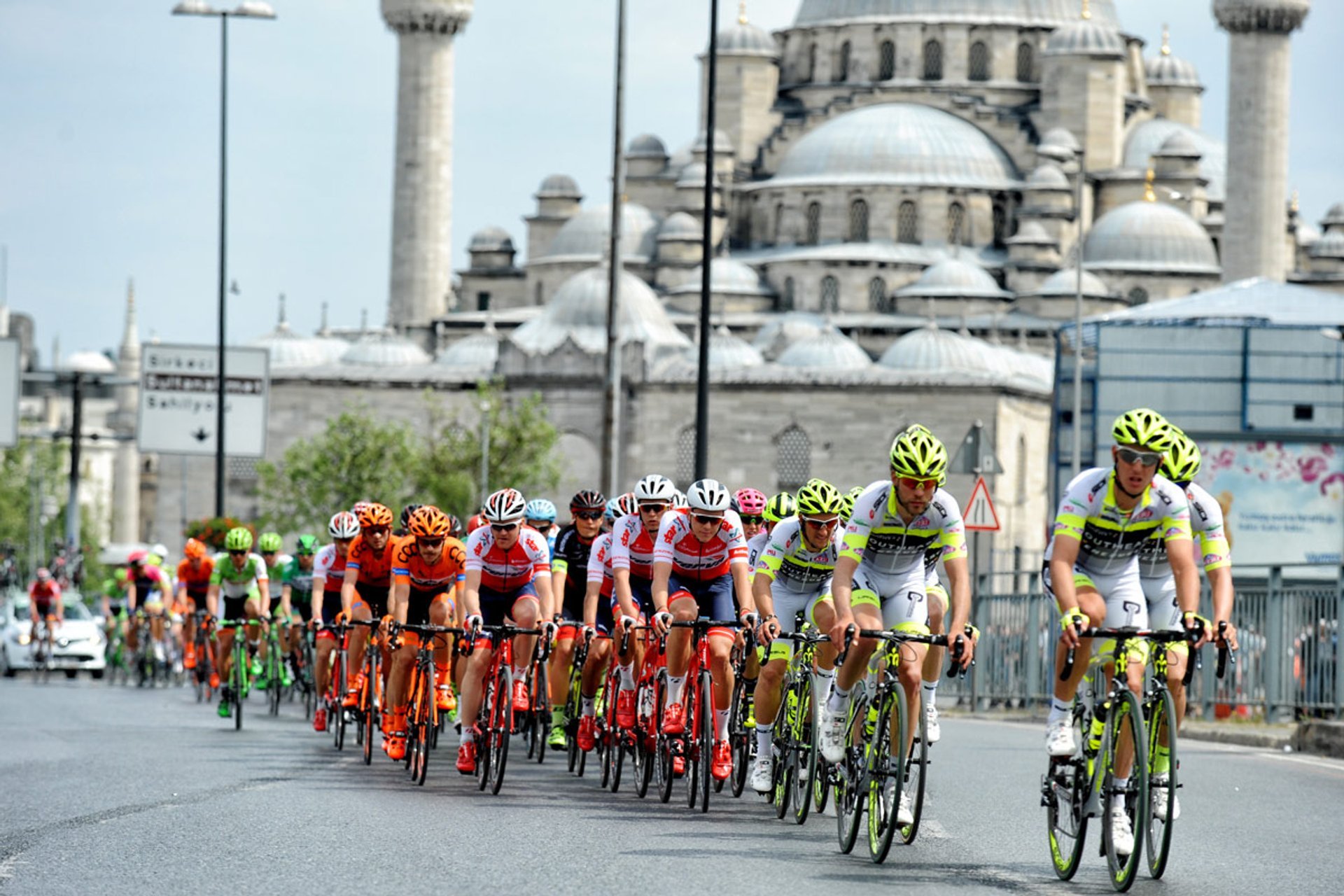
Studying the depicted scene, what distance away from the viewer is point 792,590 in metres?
12.0

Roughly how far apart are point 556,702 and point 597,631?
43 cm

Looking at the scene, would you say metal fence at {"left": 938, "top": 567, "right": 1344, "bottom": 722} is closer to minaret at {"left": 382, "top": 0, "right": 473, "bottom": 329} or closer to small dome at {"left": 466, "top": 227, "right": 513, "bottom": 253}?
minaret at {"left": 382, "top": 0, "right": 473, "bottom": 329}

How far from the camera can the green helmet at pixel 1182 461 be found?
954cm

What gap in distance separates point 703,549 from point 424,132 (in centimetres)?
7870

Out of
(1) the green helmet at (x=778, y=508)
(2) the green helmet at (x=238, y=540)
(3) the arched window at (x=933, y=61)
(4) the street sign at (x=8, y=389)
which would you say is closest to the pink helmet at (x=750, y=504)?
(1) the green helmet at (x=778, y=508)

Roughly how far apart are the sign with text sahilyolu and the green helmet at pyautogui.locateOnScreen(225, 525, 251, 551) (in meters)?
19.8

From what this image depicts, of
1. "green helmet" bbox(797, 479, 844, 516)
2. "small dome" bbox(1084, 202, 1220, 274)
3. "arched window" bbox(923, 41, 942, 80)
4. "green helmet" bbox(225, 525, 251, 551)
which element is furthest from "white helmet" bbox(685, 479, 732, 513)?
"arched window" bbox(923, 41, 942, 80)

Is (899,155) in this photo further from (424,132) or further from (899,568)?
(899,568)

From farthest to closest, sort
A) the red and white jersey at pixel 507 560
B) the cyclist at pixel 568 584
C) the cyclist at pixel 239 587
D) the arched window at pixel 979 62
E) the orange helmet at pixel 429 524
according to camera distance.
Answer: the arched window at pixel 979 62 < the cyclist at pixel 239 587 < the cyclist at pixel 568 584 < the orange helmet at pixel 429 524 < the red and white jersey at pixel 507 560

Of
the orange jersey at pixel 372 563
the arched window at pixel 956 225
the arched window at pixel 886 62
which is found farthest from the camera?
the arched window at pixel 886 62

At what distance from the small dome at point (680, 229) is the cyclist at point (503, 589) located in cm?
8574

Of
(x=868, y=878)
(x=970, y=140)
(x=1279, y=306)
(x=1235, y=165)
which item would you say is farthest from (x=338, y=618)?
(x=970, y=140)

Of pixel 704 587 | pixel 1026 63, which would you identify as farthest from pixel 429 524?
pixel 1026 63

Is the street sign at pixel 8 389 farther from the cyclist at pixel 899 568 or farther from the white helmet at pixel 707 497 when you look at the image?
the cyclist at pixel 899 568
